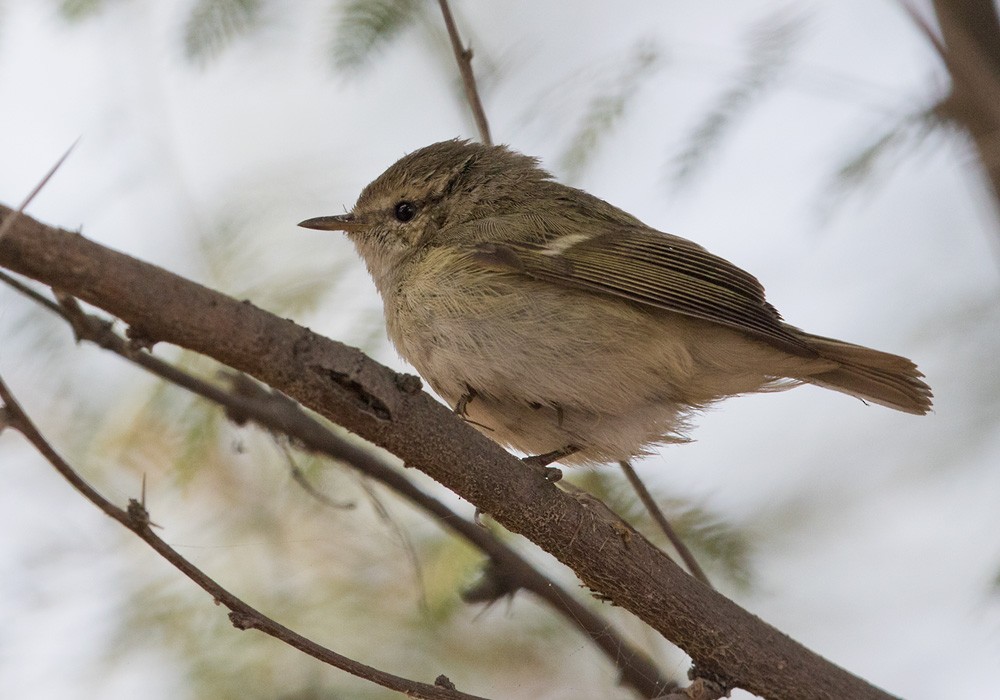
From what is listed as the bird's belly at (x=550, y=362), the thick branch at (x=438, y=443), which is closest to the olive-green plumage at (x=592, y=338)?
the bird's belly at (x=550, y=362)

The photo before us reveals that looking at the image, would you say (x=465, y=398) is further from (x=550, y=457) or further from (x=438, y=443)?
(x=438, y=443)

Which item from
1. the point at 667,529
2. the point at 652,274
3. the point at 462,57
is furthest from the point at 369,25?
the point at 667,529

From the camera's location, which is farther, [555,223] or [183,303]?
[555,223]

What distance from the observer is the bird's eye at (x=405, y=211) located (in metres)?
4.07

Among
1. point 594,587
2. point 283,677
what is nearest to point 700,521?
point 594,587

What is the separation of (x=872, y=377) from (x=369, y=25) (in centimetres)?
213

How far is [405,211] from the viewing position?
4.09 m

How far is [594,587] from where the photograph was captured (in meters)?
2.76

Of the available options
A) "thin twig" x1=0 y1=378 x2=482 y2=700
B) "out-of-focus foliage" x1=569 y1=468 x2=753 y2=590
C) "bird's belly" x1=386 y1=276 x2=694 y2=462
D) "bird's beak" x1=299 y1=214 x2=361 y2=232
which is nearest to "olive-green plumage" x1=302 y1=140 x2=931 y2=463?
"bird's belly" x1=386 y1=276 x2=694 y2=462

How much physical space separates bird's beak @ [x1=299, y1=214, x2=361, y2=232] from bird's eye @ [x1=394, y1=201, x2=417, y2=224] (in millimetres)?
171

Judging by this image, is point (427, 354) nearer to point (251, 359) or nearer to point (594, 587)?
point (594, 587)

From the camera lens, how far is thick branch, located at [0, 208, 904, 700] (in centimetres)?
181

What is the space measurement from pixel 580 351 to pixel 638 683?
3.37ft

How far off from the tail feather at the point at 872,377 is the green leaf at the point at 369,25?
1777mm
